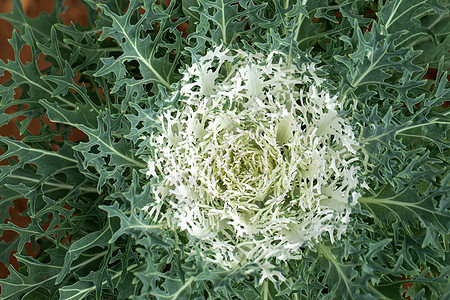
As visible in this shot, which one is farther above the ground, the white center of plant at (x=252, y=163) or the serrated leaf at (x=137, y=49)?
the serrated leaf at (x=137, y=49)

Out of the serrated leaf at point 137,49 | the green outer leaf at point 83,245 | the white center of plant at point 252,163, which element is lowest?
the green outer leaf at point 83,245

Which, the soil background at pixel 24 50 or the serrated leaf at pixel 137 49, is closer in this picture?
the serrated leaf at pixel 137 49

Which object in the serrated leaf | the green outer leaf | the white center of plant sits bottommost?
the green outer leaf

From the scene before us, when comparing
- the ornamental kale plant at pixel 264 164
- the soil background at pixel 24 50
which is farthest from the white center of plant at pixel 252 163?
the soil background at pixel 24 50

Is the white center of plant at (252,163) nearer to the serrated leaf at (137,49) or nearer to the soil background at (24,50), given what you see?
the serrated leaf at (137,49)

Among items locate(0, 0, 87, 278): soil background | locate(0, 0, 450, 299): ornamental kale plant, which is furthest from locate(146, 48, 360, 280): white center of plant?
locate(0, 0, 87, 278): soil background

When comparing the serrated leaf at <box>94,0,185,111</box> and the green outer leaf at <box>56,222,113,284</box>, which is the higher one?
the serrated leaf at <box>94,0,185,111</box>

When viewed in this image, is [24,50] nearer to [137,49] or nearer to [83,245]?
[137,49]

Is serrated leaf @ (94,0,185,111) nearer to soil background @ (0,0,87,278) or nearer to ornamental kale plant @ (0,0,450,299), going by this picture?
ornamental kale plant @ (0,0,450,299)

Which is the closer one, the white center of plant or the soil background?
the white center of plant
